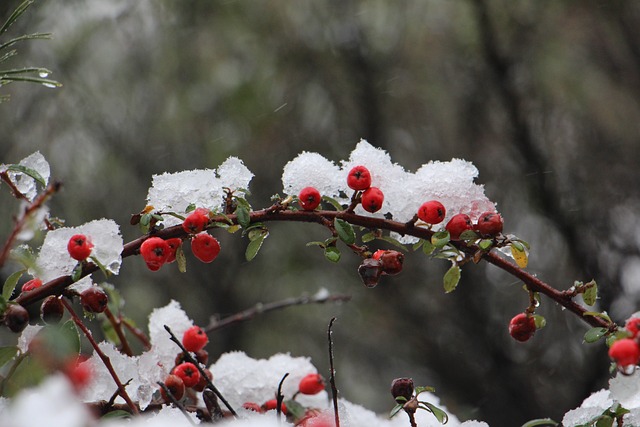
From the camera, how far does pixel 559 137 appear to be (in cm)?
384

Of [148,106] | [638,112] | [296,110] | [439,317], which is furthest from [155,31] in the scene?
[638,112]

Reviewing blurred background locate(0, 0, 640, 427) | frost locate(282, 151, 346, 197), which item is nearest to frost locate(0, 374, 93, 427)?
frost locate(282, 151, 346, 197)

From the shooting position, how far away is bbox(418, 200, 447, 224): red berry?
37.2 inches

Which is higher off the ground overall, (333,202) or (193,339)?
(333,202)

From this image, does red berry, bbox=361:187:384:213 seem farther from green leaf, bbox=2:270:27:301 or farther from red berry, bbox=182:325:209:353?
green leaf, bbox=2:270:27:301

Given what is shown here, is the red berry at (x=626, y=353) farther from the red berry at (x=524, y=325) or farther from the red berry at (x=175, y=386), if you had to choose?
the red berry at (x=175, y=386)

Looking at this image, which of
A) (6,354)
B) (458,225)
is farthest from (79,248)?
(458,225)

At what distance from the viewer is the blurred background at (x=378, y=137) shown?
11.8ft

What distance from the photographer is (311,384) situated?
3.94 ft

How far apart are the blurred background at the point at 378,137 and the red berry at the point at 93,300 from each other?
8.98ft

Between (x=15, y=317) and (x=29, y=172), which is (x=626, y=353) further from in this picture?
(x=29, y=172)

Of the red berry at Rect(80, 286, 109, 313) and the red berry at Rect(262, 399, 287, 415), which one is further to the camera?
the red berry at Rect(262, 399, 287, 415)

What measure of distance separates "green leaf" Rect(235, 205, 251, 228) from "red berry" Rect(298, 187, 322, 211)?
0.28 feet

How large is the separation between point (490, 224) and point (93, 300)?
0.53 meters
